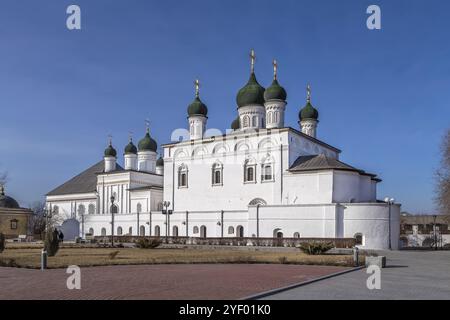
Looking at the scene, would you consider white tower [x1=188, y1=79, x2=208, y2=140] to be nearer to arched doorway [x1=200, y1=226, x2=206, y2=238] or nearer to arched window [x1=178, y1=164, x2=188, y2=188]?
arched window [x1=178, y1=164, x2=188, y2=188]

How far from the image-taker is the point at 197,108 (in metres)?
50.6

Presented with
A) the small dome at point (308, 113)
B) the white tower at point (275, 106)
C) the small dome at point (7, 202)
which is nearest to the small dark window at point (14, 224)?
the small dome at point (7, 202)

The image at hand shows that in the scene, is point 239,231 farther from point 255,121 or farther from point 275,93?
point 275,93

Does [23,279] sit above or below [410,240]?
above

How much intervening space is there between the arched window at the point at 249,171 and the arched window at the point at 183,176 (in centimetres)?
730

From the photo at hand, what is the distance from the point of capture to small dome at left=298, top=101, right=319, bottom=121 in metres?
50.4

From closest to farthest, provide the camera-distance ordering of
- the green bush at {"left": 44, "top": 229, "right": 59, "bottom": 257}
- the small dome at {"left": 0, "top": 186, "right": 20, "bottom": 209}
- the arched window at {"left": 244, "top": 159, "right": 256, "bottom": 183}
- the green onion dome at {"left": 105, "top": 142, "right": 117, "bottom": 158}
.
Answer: the green bush at {"left": 44, "top": 229, "right": 59, "bottom": 257} < the arched window at {"left": 244, "top": 159, "right": 256, "bottom": 183} < the small dome at {"left": 0, "top": 186, "right": 20, "bottom": 209} < the green onion dome at {"left": 105, "top": 142, "right": 117, "bottom": 158}

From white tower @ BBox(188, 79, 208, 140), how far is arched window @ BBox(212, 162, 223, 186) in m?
4.75

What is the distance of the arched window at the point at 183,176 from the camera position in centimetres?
4872

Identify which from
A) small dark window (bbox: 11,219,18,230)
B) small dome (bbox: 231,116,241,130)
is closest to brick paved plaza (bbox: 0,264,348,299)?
small dome (bbox: 231,116,241,130)
